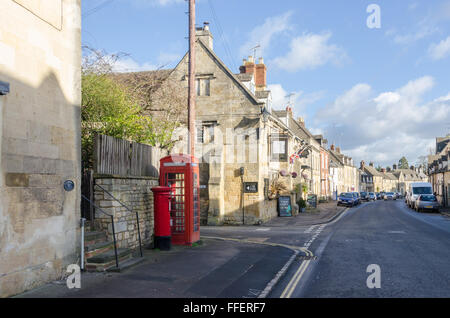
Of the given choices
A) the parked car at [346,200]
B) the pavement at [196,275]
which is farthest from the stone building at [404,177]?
the pavement at [196,275]

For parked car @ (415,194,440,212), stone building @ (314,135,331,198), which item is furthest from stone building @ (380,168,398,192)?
parked car @ (415,194,440,212)

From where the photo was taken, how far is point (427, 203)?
34656 mm

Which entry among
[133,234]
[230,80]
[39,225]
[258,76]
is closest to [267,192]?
[230,80]

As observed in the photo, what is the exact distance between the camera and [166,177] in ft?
43.7

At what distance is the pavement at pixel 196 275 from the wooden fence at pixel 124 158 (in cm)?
260

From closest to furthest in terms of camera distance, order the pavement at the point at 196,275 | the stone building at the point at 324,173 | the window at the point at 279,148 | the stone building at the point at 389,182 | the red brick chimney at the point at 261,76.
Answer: the pavement at the point at 196,275, the window at the point at 279,148, the red brick chimney at the point at 261,76, the stone building at the point at 324,173, the stone building at the point at 389,182

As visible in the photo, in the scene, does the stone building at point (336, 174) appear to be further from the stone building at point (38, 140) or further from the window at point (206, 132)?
the stone building at point (38, 140)

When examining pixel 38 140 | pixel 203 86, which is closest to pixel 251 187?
pixel 203 86

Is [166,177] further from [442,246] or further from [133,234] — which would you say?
[442,246]

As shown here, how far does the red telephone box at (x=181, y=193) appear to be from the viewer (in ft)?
43.3

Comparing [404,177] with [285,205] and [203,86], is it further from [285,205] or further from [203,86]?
[203,86]

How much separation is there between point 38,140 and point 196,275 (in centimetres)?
446

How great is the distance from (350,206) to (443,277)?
36.2m

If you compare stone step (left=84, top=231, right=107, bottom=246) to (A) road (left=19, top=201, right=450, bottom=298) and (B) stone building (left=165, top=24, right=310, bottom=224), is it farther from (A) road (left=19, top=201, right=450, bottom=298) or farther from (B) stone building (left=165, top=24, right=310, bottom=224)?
(B) stone building (left=165, top=24, right=310, bottom=224)
